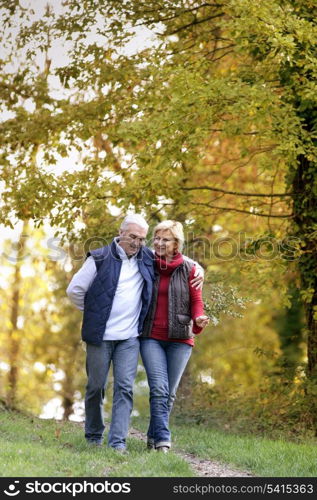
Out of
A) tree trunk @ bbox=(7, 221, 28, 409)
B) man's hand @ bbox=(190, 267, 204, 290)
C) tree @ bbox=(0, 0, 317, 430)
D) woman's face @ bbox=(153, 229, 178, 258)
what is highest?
tree @ bbox=(0, 0, 317, 430)

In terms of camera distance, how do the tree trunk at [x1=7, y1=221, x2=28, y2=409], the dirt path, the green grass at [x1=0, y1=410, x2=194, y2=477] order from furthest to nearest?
the tree trunk at [x1=7, y1=221, x2=28, y2=409] → the dirt path → the green grass at [x1=0, y1=410, x2=194, y2=477]

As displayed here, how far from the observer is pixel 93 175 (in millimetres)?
11836

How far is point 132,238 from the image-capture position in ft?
23.4

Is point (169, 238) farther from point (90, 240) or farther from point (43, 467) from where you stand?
point (90, 240)

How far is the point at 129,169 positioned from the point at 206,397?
4.19 m

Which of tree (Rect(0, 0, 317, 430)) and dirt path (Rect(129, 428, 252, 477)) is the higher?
tree (Rect(0, 0, 317, 430))

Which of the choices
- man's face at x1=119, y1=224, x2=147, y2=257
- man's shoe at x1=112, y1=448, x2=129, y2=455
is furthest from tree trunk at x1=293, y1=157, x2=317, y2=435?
man's shoe at x1=112, y1=448, x2=129, y2=455

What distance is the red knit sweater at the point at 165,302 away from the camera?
7.16 meters

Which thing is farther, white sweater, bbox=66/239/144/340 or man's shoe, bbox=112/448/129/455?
white sweater, bbox=66/239/144/340

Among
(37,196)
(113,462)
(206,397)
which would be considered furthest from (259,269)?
(113,462)

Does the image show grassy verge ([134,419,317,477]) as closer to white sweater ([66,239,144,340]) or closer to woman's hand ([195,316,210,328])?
woman's hand ([195,316,210,328])

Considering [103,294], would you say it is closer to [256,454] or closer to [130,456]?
[130,456]

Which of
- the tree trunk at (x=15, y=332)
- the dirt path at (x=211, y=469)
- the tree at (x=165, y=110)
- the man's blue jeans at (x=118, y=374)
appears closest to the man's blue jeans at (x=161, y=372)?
the man's blue jeans at (x=118, y=374)

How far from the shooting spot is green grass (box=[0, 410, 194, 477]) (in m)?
6.06
